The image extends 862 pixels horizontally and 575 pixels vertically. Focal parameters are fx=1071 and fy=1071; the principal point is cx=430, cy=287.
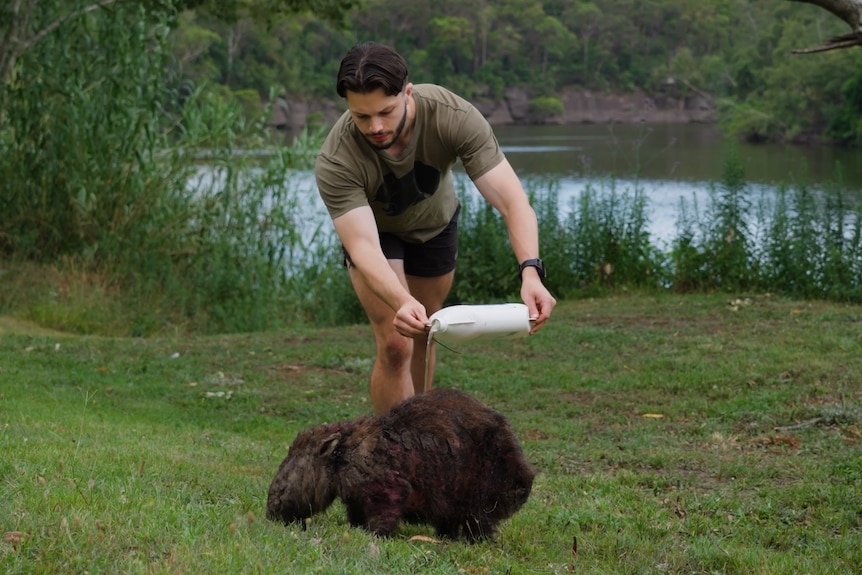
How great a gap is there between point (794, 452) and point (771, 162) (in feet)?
87.3

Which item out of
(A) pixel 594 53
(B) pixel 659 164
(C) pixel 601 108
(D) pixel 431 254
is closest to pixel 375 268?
(D) pixel 431 254

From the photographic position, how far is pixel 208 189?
14266 mm

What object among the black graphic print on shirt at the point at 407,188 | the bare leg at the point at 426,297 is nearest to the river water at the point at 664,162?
the bare leg at the point at 426,297

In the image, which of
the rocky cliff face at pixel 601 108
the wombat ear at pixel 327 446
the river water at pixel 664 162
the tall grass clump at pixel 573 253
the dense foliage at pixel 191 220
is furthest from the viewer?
the rocky cliff face at pixel 601 108

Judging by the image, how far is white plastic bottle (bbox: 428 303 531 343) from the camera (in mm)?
4000

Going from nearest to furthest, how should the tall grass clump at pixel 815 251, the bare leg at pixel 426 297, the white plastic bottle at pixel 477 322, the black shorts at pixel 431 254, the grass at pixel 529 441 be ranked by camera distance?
the grass at pixel 529 441 → the white plastic bottle at pixel 477 322 → the black shorts at pixel 431 254 → the bare leg at pixel 426 297 → the tall grass clump at pixel 815 251

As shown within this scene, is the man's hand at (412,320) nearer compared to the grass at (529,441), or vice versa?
the grass at (529,441)

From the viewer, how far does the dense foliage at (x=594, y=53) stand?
3862cm

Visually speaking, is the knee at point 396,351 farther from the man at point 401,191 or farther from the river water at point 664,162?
the river water at point 664,162

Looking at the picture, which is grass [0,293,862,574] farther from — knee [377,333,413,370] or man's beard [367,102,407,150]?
man's beard [367,102,407,150]

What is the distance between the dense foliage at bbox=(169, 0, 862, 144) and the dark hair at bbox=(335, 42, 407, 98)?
2858 cm

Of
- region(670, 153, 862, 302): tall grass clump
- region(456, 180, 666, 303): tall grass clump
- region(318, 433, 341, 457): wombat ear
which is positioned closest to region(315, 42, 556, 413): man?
region(318, 433, 341, 457): wombat ear

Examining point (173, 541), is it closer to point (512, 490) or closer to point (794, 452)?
point (512, 490)

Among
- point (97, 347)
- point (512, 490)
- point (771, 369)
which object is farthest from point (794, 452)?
point (97, 347)
